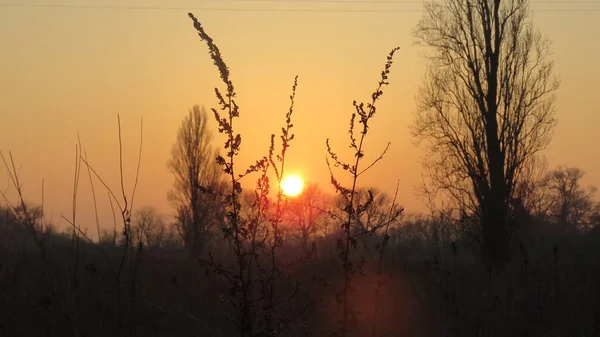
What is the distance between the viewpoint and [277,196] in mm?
3402

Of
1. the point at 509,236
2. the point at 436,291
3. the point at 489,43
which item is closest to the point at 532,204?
the point at 509,236

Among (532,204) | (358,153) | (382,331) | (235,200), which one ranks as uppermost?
(532,204)

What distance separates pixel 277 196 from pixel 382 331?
3.85 m

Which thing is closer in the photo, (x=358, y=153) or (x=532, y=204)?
(x=358, y=153)

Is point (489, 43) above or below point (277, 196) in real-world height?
above

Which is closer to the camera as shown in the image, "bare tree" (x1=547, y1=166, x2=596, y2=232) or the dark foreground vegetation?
the dark foreground vegetation

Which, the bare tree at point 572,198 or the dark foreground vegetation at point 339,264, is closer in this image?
the dark foreground vegetation at point 339,264

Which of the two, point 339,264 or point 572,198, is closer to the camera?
point 339,264

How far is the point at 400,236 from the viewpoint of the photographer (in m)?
6.70

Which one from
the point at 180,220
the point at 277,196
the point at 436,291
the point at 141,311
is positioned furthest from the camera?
the point at 180,220

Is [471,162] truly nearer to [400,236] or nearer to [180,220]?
[400,236]

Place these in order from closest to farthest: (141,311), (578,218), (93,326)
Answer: (93,326)
(141,311)
(578,218)

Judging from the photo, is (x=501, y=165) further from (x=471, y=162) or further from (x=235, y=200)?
(x=235, y=200)

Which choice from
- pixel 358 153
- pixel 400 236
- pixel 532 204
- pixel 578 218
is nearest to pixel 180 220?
pixel 532 204
